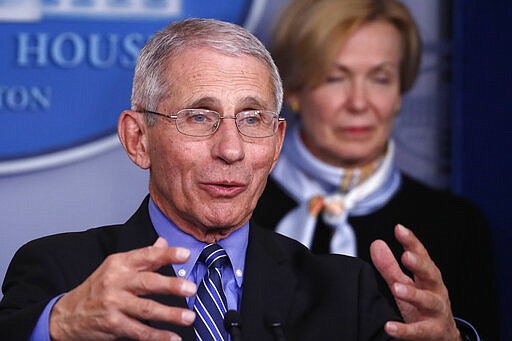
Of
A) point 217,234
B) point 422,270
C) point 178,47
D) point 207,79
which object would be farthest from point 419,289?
point 178,47

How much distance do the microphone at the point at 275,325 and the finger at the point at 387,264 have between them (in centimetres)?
24

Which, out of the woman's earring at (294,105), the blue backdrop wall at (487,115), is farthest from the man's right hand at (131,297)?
the blue backdrop wall at (487,115)

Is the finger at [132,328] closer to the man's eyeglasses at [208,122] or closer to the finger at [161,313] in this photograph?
the finger at [161,313]

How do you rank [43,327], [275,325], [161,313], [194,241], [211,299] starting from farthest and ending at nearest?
[194,241] → [211,299] → [275,325] → [43,327] → [161,313]

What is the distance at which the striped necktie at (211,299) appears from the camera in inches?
74.6

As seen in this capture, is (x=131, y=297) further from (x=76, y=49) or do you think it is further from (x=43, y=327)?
(x=76, y=49)

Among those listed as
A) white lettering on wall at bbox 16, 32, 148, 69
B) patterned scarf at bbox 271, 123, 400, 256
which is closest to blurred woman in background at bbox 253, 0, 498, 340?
patterned scarf at bbox 271, 123, 400, 256

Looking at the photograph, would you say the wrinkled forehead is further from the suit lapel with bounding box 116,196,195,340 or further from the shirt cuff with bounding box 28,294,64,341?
the shirt cuff with bounding box 28,294,64,341

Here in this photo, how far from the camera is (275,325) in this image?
1798 mm

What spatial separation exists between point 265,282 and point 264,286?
1 centimetres

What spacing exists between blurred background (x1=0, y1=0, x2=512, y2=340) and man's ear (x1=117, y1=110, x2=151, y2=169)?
1265mm

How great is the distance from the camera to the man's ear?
2113mm

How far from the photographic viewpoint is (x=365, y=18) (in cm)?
355

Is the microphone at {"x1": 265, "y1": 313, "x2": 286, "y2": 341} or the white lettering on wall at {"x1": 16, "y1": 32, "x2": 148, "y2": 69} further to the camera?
the white lettering on wall at {"x1": 16, "y1": 32, "x2": 148, "y2": 69}
